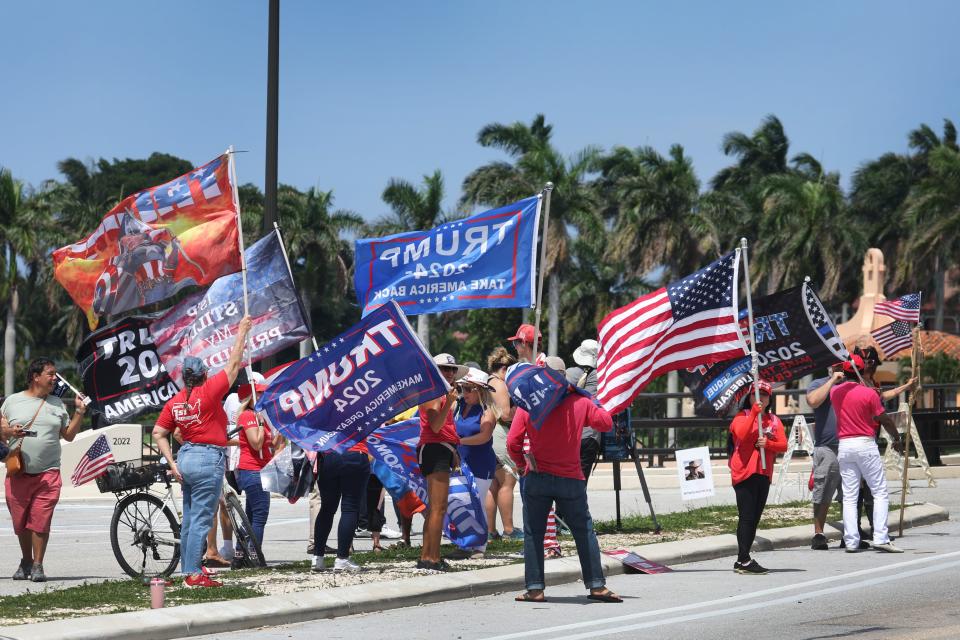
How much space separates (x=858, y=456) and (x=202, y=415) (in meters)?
6.09

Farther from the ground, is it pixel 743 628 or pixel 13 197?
pixel 13 197

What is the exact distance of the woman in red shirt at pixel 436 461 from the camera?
10992mm

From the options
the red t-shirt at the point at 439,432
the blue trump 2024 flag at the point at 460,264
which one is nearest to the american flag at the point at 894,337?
the blue trump 2024 flag at the point at 460,264

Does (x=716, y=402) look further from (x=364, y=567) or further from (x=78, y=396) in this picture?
(x=78, y=396)

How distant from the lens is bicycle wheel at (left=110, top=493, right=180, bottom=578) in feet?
37.9

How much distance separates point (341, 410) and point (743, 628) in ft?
12.1

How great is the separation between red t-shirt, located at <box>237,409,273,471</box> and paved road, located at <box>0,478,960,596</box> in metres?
1.31

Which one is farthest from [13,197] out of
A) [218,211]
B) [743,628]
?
[743,628]

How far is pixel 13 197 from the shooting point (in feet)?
209

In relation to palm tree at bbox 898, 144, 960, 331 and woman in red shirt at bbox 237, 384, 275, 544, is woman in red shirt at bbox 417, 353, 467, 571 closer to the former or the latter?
woman in red shirt at bbox 237, 384, 275, 544

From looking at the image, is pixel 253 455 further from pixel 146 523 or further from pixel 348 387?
pixel 348 387

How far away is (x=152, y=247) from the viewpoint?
12633 mm

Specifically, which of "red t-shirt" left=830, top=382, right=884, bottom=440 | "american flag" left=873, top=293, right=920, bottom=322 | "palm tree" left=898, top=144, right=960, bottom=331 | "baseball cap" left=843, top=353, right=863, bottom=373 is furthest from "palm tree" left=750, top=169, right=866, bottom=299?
"red t-shirt" left=830, top=382, right=884, bottom=440

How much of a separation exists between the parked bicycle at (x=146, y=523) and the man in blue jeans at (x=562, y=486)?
298 cm
